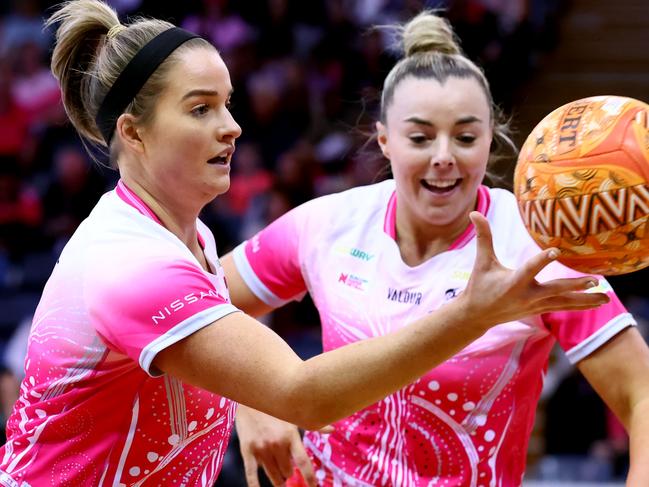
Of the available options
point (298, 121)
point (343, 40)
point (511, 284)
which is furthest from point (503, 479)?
point (343, 40)

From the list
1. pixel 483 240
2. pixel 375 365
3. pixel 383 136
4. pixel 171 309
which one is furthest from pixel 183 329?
pixel 383 136

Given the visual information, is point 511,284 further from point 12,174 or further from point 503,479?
point 12,174

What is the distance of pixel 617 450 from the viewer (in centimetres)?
630

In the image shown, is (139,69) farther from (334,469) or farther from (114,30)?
(334,469)

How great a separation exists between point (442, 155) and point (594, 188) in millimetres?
828

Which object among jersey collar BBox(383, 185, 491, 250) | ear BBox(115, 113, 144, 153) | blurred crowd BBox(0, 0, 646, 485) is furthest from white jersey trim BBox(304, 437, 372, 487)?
blurred crowd BBox(0, 0, 646, 485)

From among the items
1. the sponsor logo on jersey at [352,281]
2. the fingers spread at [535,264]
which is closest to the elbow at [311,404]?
the fingers spread at [535,264]

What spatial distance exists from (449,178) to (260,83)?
5314 millimetres

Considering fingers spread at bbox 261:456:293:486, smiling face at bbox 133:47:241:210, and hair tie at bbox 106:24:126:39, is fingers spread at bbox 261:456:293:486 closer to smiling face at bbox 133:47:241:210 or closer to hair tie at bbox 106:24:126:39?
smiling face at bbox 133:47:241:210

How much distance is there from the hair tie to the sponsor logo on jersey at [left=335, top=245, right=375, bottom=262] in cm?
99

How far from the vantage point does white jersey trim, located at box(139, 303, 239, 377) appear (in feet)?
8.02

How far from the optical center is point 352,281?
338 centimetres

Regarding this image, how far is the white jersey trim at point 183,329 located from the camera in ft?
8.02

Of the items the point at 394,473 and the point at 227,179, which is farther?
the point at 394,473
